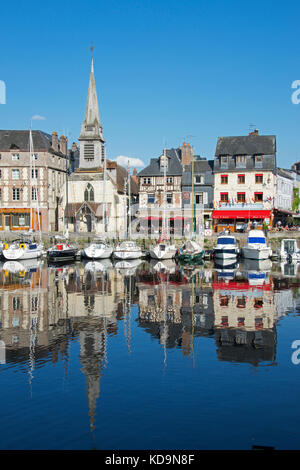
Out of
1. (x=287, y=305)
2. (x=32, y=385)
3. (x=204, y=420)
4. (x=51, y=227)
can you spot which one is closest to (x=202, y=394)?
(x=204, y=420)

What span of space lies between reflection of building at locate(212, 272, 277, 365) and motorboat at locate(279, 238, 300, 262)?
19324mm

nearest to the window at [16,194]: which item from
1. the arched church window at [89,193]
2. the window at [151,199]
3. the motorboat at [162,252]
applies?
the arched church window at [89,193]

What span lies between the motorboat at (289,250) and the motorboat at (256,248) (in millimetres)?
1662

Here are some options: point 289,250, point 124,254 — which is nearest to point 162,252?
point 124,254

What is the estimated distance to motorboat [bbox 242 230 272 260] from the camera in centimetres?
4875

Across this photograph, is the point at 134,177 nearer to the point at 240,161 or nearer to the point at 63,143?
the point at 63,143

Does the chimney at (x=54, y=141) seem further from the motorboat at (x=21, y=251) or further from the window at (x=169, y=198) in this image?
the motorboat at (x=21, y=251)

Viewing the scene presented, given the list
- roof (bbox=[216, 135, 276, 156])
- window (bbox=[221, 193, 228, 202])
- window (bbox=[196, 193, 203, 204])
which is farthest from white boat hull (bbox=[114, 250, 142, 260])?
roof (bbox=[216, 135, 276, 156])

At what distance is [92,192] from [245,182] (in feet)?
65.2

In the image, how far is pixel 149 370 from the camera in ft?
46.3

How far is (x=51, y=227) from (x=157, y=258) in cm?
2092

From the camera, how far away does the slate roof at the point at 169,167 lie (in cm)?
6378
